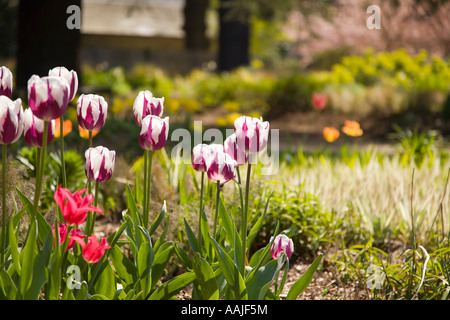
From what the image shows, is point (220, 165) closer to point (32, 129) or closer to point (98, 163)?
point (98, 163)

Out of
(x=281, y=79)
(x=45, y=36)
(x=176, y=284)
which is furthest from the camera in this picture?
(x=281, y=79)

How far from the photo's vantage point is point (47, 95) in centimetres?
157

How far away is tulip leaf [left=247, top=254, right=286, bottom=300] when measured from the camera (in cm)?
182

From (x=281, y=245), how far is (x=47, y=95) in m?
0.95

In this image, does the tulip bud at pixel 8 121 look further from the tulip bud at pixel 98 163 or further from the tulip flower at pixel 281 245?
the tulip flower at pixel 281 245

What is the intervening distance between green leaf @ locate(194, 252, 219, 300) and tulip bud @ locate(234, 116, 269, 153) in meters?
0.38

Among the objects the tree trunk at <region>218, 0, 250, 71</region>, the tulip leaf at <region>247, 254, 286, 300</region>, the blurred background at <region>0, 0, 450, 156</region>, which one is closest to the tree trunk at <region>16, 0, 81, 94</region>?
the blurred background at <region>0, 0, 450, 156</region>

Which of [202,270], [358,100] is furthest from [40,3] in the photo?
[202,270]

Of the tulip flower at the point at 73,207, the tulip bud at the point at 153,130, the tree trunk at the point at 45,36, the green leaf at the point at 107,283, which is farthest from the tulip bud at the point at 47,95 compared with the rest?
the tree trunk at the point at 45,36

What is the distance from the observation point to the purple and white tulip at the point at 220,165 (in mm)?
1824

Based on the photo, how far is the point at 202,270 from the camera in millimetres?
1795

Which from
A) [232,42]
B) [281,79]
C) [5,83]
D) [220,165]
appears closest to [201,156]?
[220,165]

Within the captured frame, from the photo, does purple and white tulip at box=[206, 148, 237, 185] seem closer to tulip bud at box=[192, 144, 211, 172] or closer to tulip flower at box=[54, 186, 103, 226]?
tulip bud at box=[192, 144, 211, 172]

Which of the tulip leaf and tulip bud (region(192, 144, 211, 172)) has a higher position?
tulip bud (region(192, 144, 211, 172))
